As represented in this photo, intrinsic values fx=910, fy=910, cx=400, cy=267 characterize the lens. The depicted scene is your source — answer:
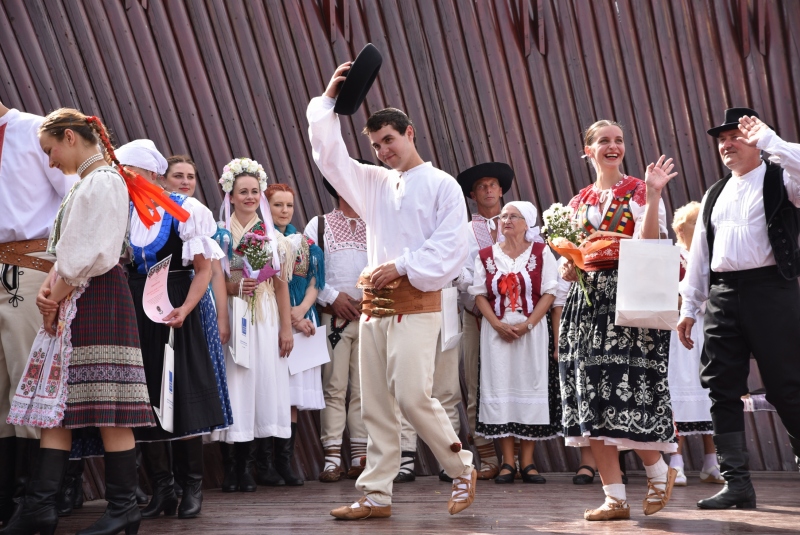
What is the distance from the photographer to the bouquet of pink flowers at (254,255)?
5.27 meters

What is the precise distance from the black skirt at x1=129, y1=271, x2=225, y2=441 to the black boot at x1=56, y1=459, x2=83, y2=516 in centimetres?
69

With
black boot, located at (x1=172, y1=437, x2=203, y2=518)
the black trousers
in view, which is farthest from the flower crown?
the black trousers

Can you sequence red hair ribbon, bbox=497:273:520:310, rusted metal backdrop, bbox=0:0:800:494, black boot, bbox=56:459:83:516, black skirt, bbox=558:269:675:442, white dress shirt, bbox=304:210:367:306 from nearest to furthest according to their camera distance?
black skirt, bbox=558:269:675:442 → black boot, bbox=56:459:83:516 → red hair ribbon, bbox=497:273:520:310 → white dress shirt, bbox=304:210:367:306 → rusted metal backdrop, bbox=0:0:800:494

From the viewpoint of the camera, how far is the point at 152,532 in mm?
3576

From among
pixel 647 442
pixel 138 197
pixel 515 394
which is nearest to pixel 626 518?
pixel 647 442

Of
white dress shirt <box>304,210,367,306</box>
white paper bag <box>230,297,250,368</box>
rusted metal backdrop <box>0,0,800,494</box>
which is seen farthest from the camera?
rusted metal backdrop <box>0,0,800,494</box>

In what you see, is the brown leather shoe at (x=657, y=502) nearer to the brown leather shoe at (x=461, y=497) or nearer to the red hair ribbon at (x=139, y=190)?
the brown leather shoe at (x=461, y=497)

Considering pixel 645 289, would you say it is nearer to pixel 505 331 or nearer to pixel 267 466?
pixel 505 331

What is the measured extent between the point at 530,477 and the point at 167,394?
258 centimetres

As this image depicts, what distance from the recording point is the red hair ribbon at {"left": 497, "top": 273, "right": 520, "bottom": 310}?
18.7 ft

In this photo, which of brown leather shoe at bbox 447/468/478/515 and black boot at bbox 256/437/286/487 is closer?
brown leather shoe at bbox 447/468/478/515

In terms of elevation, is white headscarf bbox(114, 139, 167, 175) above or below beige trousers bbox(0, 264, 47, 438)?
above

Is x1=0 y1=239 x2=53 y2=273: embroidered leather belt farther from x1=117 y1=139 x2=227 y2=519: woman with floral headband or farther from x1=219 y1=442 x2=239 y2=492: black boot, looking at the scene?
x1=219 y1=442 x2=239 y2=492: black boot

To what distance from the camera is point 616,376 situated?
374 cm
